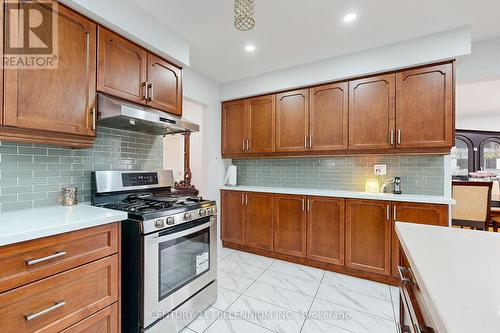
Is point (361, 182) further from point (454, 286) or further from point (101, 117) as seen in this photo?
point (101, 117)

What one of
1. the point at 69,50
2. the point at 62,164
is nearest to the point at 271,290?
the point at 62,164

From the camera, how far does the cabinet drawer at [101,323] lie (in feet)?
3.96

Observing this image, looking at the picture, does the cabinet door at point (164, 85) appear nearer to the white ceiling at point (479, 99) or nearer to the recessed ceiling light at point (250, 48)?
the recessed ceiling light at point (250, 48)

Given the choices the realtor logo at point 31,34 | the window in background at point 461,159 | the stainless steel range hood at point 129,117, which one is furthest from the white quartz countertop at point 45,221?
the window in background at point 461,159

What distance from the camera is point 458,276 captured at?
0.66 m

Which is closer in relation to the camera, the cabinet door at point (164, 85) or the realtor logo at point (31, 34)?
the realtor logo at point (31, 34)

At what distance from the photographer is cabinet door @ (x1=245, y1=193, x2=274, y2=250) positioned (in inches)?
121

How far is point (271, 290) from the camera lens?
89.2 inches

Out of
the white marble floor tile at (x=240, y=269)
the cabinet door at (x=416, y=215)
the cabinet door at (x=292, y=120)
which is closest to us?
the cabinet door at (x=416, y=215)

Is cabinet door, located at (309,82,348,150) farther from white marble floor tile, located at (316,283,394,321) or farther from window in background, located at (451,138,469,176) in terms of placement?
window in background, located at (451,138,469,176)

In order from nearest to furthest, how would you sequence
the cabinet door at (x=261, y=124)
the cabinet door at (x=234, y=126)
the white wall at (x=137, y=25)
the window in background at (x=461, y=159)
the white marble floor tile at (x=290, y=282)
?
the white wall at (x=137, y=25) → the white marble floor tile at (x=290, y=282) → the cabinet door at (x=261, y=124) → the cabinet door at (x=234, y=126) → the window in background at (x=461, y=159)

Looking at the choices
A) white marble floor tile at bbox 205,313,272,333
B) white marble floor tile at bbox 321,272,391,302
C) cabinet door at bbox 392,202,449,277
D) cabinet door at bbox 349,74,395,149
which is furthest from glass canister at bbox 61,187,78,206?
cabinet door at bbox 392,202,449,277

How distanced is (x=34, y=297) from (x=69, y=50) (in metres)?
1.44

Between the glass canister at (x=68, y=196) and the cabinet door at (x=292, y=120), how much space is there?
227 centimetres
